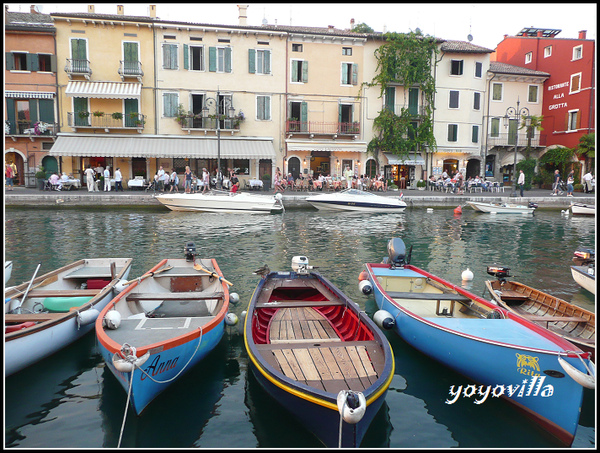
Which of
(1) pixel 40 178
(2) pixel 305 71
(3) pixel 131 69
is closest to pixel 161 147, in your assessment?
(3) pixel 131 69

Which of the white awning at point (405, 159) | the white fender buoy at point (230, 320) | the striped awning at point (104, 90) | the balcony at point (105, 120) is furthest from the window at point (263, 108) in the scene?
the white fender buoy at point (230, 320)

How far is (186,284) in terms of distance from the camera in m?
8.54

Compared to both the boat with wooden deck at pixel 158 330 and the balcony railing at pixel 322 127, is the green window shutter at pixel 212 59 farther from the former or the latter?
the boat with wooden deck at pixel 158 330

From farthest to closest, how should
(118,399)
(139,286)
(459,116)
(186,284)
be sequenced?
(459,116) < (186,284) < (139,286) < (118,399)

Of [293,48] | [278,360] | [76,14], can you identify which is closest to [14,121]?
[76,14]

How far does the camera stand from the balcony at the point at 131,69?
28906mm

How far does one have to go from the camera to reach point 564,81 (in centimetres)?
3584

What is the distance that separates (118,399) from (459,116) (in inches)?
1378

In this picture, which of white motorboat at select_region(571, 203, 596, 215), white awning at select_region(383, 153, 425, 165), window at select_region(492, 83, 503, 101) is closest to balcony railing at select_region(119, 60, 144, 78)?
white awning at select_region(383, 153, 425, 165)

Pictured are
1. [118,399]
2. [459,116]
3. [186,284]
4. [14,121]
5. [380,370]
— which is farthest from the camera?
[459,116]

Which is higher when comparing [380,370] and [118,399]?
[380,370]

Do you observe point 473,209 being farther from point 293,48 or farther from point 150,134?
point 150,134

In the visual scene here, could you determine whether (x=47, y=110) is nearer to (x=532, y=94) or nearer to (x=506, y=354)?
(x=506, y=354)

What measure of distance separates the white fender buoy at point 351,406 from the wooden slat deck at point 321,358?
1.68 ft
